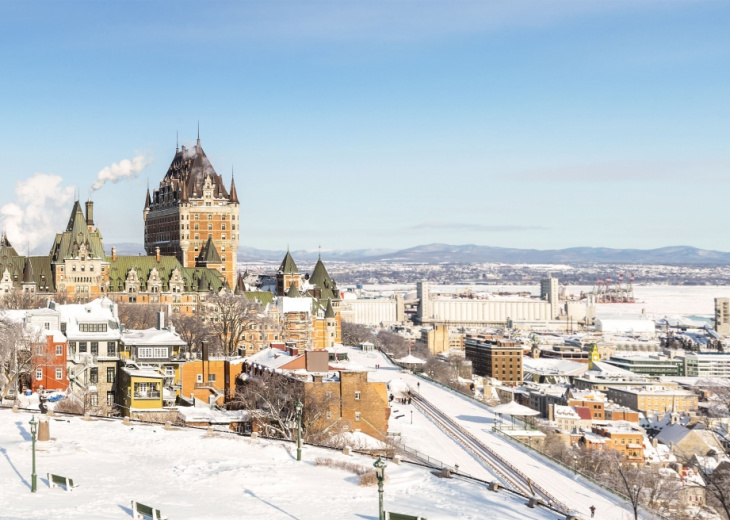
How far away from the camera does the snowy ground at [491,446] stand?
2352 inches

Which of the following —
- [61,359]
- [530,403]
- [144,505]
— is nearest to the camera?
[144,505]

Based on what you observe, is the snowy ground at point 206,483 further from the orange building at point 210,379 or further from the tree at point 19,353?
the orange building at point 210,379

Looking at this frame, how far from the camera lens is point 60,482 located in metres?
39.4

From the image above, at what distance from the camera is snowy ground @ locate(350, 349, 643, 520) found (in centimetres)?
5975

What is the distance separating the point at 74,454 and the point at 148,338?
2954 cm

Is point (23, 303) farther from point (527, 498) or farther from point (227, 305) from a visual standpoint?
Answer: point (527, 498)

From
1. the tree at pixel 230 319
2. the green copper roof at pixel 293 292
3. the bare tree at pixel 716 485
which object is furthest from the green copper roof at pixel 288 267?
the bare tree at pixel 716 485

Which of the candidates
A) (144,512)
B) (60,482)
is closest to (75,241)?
(60,482)

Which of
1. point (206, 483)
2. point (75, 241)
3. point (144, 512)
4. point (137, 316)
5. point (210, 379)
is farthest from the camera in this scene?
point (75, 241)

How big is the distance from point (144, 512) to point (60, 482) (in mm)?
5847

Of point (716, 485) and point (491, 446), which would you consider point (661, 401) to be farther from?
point (716, 485)

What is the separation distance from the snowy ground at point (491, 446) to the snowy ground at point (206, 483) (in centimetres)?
1789

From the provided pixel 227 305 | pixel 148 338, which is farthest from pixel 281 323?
pixel 148 338

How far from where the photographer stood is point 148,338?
74375mm
